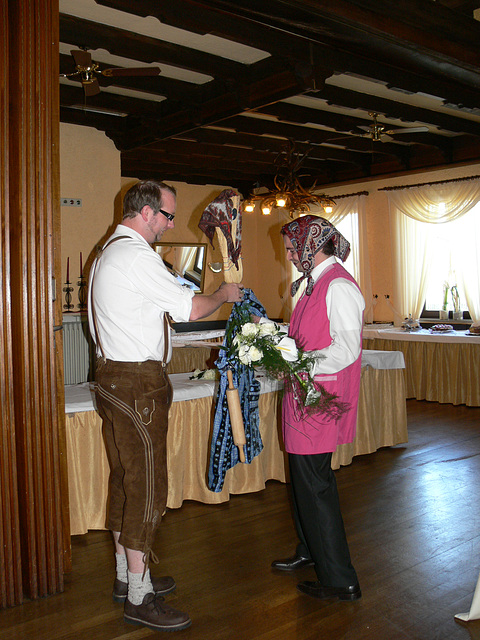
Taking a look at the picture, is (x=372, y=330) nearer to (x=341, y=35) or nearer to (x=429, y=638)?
(x=341, y=35)

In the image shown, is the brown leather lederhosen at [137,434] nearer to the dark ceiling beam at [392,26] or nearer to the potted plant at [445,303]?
the dark ceiling beam at [392,26]

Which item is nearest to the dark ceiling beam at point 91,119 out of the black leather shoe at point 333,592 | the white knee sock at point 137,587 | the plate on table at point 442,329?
the plate on table at point 442,329

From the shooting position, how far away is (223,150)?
8719mm

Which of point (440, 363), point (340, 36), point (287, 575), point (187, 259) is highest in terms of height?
point (340, 36)

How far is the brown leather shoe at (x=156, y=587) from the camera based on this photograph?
2717 millimetres

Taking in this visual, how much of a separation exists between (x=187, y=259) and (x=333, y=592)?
8083 mm

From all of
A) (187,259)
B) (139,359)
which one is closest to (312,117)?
(187,259)

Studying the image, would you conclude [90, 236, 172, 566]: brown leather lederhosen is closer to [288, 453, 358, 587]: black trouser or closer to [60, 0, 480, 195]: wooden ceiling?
[288, 453, 358, 587]: black trouser

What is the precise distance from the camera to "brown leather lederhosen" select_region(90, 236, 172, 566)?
246 centimetres

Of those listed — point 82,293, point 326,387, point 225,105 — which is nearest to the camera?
point 326,387

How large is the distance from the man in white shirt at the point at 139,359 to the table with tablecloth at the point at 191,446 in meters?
1.06

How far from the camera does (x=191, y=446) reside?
3.99 meters

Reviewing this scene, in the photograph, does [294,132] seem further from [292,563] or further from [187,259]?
[292,563]

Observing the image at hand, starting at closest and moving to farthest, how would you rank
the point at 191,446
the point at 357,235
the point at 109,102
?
the point at 191,446
the point at 109,102
the point at 357,235
